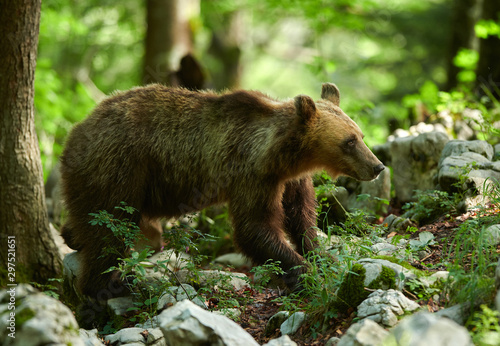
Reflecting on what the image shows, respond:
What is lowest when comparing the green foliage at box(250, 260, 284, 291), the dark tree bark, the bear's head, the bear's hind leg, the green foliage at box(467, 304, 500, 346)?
the bear's hind leg

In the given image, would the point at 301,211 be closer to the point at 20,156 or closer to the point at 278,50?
the point at 20,156

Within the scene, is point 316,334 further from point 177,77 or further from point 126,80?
point 126,80

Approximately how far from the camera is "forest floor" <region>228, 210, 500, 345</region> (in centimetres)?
467

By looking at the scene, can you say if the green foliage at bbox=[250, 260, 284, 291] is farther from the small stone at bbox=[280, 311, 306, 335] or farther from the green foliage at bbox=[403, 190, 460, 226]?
the green foliage at bbox=[403, 190, 460, 226]

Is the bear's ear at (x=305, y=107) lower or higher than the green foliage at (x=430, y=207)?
higher

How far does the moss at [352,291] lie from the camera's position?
478 centimetres

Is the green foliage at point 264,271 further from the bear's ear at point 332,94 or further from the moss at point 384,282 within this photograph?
the bear's ear at point 332,94

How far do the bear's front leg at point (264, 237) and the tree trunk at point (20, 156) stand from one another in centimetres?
274

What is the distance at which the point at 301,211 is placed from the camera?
6824 mm

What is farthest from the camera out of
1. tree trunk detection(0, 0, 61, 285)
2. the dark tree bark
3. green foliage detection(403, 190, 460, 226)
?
the dark tree bark

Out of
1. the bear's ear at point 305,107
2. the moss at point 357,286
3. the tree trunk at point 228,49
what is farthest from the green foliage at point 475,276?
the tree trunk at point 228,49

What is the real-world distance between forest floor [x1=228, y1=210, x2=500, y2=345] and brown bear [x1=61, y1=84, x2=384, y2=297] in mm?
483

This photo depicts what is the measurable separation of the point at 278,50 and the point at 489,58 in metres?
15.9

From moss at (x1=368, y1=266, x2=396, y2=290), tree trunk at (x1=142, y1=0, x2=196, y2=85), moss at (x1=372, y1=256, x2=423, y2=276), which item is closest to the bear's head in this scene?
moss at (x1=372, y1=256, x2=423, y2=276)
